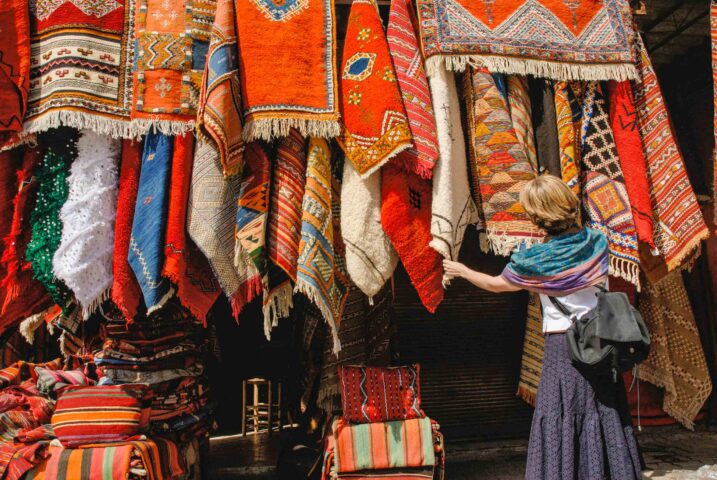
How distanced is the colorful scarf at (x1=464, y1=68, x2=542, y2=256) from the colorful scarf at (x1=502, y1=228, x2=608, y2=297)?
0.30 metres

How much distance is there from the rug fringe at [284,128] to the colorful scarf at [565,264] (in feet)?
3.44

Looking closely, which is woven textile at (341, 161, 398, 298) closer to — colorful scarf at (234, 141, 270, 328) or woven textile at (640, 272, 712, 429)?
colorful scarf at (234, 141, 270, 328)

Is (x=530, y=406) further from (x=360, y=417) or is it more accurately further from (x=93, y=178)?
(x=93, y=178)

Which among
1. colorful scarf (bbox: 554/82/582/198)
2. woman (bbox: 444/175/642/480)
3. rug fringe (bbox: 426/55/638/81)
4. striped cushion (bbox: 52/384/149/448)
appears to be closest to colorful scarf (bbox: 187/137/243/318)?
striped cushion (bbox: 52/384/149/448)

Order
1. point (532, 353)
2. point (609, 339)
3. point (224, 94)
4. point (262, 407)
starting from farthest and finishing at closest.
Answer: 1. point (262, 407)
2. point (532, 353)
3. point (224, 94)
4. point (609, 339)

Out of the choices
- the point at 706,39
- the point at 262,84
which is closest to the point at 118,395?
the point at 262,84

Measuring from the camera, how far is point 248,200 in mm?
2379

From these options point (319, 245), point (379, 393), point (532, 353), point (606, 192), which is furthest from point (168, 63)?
point (532, 353)

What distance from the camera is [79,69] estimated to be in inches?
91.8

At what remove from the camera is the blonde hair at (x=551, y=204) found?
213 cm

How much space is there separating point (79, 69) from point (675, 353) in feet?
14.2

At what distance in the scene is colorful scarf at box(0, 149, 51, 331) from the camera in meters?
2.39

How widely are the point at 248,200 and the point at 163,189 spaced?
0.40m

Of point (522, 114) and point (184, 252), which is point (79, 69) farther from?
point (522, 114)
